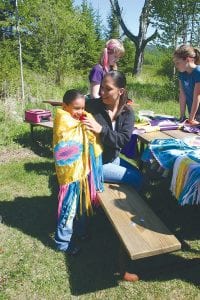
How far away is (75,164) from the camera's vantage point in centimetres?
346

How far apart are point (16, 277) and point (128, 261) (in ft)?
3.55

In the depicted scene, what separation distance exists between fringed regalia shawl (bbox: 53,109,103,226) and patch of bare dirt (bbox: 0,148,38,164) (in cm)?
300

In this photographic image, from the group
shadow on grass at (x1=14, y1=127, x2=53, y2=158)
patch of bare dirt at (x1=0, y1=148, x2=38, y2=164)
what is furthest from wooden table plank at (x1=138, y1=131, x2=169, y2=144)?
patch of bare dirt at (x1=0, y1=148, x2=38, y2=164)

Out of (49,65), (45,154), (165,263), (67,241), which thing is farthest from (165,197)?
(49,65)

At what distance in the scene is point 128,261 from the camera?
138 inches

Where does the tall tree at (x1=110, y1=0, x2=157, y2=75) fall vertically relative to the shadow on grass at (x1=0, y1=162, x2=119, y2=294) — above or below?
above

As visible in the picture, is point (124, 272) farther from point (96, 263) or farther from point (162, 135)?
point (162, 135)

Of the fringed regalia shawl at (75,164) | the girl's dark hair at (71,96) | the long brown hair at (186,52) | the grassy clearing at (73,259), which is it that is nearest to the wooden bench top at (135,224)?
the fringed regalia shawl at (75,164)

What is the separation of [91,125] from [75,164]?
0.41 m

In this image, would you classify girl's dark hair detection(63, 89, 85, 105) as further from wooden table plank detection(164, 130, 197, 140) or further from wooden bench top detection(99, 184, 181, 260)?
wooden table plank detection(164, 130, 197, 140)

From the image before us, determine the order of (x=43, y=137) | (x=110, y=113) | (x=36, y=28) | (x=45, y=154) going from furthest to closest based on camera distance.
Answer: (x=36, y=28) < (x=43, y=137) < (x=45, y=154) < (x=110, y=113)

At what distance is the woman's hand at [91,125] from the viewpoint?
3.43 m

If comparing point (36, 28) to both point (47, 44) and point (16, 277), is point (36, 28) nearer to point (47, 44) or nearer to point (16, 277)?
point (47, 44)

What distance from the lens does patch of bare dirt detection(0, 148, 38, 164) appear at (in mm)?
6327
